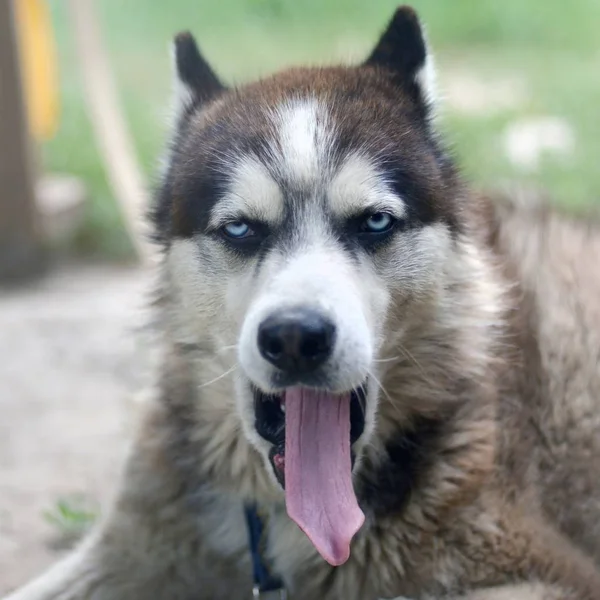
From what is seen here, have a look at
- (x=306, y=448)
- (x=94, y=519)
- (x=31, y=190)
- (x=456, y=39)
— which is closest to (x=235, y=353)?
(x=306, y=448)

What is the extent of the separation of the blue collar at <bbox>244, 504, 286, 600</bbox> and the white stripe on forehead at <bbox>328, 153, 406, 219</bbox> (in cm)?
90

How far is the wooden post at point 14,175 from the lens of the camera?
587cm

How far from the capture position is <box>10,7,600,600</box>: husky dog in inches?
93.4

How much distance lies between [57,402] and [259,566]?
1929 mm

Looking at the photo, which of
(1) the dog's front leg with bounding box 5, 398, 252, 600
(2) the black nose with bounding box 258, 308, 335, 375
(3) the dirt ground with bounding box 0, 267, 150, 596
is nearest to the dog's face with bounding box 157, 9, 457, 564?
(2) the black nose with bounding box 258, 308, 335, 375

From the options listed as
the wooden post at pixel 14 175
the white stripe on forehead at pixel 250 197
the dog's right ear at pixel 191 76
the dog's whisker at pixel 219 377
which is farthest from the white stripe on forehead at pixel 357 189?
the wooden post at pixel 14 175

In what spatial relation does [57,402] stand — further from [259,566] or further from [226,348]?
[226,348]

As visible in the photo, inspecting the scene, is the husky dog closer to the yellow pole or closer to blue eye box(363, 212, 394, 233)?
blue eye box(363, 212, 394, 233)

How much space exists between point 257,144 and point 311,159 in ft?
0.56

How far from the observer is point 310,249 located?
2.35m

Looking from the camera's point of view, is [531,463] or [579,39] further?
[579,39]

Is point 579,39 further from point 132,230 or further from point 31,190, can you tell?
point 31,190

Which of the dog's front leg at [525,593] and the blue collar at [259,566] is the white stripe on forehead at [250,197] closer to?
the blue collar at [259,566]

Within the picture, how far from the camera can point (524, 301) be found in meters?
3.08
